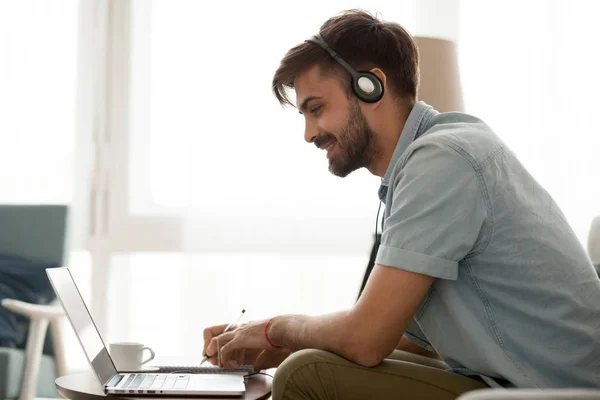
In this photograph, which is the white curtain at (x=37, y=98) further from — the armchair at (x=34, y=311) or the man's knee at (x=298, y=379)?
the man's knee at (x=298, y=379)

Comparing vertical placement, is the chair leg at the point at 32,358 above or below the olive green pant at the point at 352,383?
below

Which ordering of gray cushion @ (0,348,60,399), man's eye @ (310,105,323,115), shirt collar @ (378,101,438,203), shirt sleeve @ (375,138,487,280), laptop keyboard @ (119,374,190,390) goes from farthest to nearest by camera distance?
gray cushion @ (0,348,60,399)
man's eye @ (310,105,323,115)
shirt collar @ (378,101,438,203)
laptop keyboard @ (119,374,190,390)
shirt sleeve @ (375,138,487,280)

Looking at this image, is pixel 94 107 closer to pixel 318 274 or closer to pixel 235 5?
pixel 235 5

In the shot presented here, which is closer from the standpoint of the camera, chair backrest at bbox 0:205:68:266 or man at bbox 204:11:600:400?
man at bbox 204:11:600:400

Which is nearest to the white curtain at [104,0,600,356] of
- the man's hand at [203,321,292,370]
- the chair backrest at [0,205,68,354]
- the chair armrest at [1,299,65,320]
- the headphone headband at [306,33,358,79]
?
the chair backrest at [0,205,68,354]

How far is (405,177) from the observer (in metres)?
1.15

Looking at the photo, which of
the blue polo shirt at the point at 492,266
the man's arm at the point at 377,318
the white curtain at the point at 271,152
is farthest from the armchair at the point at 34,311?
the blue polo shirt at the point at 492,266

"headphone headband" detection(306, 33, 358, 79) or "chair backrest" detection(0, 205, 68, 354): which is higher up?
"headphone headband" detection(306, 33, 358, 79)

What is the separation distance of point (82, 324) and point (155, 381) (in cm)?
18

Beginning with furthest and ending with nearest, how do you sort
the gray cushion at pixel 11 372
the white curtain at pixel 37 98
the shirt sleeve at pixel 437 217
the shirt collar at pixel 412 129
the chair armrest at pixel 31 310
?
the white curtain at pixel 37 98 → the chair armrest at pixel 31 310 → the gray cushion at pixel 11 372 → the shirt collar at pixel 412 129 → the shirt sleeve at pixel 437 217

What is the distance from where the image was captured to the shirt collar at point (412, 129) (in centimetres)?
136

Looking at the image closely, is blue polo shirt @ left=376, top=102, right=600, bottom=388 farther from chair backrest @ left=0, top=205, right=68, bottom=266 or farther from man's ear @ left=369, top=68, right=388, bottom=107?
chair backrest @ left=0, top=205, right=68, bottom=266

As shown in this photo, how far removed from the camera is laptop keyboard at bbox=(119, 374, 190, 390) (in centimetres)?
122

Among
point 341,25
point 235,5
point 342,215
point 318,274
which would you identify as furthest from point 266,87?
point 341,25
